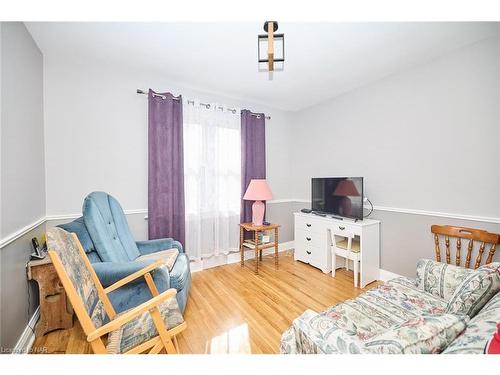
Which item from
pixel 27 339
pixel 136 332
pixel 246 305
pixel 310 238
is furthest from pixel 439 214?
pixel 27 339

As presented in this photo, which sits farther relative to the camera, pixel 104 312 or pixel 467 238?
pixel 467 238

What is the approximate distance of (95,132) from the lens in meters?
2.32

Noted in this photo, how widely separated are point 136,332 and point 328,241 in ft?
7.80

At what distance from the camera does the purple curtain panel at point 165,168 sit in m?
2.55

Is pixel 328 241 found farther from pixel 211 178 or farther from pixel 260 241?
pixel 211 178

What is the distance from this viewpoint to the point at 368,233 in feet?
8.16

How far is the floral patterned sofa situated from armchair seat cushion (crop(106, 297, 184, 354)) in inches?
27.9

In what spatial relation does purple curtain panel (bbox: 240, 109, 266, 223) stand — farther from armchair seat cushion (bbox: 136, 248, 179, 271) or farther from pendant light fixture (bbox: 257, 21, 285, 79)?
armchair seat cushion (bbox: 136, 248, 179, 271)

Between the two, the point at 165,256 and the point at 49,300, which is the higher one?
the point at 165,256

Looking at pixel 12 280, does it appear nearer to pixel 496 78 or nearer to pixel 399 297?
pixel 399 297

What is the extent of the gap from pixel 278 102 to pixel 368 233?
2349 mm

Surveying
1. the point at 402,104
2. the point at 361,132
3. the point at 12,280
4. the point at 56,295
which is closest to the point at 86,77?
the point at 12,280

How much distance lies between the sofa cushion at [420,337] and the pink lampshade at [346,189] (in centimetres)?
192

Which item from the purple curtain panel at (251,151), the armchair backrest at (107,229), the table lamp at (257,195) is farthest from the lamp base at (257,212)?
the armchair backrest at (107,229)
